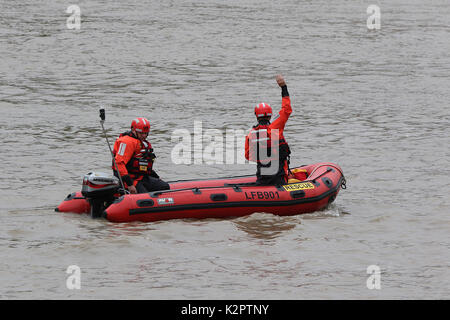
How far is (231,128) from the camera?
17.7m

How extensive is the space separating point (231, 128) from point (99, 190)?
26.5ft

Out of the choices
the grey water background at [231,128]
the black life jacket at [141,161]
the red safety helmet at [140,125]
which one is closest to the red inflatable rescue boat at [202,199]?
the grey water background at [231,128]

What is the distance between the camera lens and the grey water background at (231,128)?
334 inches

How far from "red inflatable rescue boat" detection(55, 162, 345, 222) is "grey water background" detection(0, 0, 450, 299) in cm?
13

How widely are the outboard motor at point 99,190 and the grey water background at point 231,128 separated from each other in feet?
0.82

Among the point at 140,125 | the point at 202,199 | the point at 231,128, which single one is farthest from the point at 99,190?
the point at 231,128

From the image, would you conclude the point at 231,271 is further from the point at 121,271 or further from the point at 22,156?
the point at 22,156

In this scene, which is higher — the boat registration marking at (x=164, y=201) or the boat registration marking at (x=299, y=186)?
the boat registration marking at (x=299, y=186)

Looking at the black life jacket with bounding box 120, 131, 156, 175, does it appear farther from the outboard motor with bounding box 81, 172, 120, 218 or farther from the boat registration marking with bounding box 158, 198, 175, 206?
the boat registration marking with bounding box 158, 198, 175, 206

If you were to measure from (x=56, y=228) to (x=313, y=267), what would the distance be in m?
3.28

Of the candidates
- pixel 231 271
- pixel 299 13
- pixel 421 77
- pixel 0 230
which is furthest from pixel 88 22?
pixel 231 271

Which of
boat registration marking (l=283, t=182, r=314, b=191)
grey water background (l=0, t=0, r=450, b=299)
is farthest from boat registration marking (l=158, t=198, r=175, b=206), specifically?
boat registration marking (l=283, t=182, r=314, b=191)

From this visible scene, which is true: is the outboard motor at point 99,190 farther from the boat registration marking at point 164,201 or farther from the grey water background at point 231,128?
the boat registration marking at point 164,201

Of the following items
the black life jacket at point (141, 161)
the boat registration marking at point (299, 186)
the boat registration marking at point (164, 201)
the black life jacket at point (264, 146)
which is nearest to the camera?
the boat registration marking at point (164, 201)
